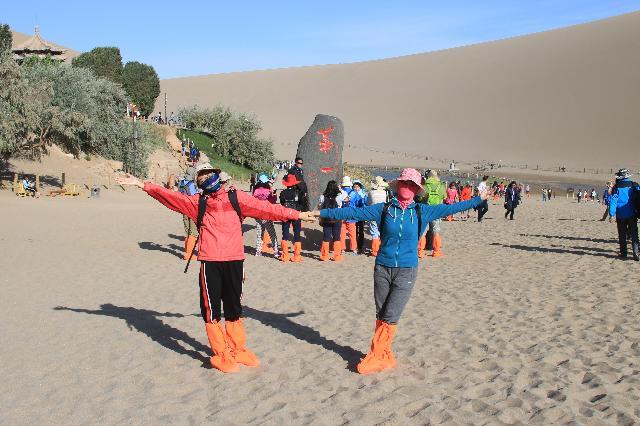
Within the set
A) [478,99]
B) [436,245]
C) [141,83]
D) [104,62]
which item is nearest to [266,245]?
[436,245]

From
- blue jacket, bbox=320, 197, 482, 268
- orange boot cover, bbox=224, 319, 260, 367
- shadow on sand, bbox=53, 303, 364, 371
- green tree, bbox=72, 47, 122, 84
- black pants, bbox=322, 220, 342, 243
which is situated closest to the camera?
blue jacket, bbox=320, 197, 482, 268

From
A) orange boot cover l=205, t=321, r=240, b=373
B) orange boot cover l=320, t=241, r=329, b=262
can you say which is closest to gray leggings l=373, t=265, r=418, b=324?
orange boot cover l=205, t=321, r=240, b=373

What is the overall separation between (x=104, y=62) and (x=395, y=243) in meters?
46.7

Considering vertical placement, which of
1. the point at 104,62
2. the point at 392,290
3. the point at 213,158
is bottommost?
the point at 392,290

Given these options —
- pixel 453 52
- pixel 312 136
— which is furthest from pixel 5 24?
pixel 453 52

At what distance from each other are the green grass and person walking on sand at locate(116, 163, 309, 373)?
117 feet

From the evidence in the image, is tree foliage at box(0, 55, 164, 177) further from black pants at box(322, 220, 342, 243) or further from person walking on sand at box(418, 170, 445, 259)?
person walking on sand at box(418, 170, 445, 259)

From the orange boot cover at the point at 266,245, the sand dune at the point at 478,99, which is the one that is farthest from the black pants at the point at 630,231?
the sand dune at the point at 478,99

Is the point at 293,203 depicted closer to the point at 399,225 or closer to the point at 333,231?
the point at 333,231

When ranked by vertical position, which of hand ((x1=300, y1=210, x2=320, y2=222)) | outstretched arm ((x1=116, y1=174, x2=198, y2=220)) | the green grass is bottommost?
hand ((x1=300, y1=210, x2=320, y2=222))

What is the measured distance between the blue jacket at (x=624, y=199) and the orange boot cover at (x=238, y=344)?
903cm

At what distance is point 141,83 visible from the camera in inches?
1999

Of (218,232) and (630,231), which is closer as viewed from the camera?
(218,232)

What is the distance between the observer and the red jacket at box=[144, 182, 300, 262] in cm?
556
